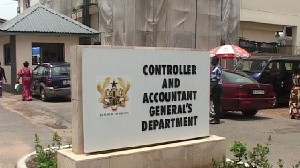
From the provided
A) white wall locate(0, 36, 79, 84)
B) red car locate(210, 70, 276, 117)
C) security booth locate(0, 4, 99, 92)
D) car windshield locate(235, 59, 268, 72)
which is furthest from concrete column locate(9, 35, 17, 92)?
red car locate(210, 70, 276, 117)

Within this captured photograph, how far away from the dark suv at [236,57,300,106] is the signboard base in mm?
8813

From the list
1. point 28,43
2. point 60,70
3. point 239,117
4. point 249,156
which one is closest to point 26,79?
point 60,70

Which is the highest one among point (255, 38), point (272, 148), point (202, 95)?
point (255, 38)

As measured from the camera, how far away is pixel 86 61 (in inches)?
189

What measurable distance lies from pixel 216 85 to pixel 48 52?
12813 mm

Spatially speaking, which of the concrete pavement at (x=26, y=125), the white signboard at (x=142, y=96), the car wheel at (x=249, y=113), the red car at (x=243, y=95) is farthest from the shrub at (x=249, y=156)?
the car wheel at (x=249, y=113)

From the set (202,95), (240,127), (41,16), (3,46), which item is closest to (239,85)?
(240,127)

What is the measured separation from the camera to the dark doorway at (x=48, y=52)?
20531 mm

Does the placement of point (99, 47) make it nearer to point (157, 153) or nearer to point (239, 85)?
point (157, 153)

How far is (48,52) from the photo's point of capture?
20.8m

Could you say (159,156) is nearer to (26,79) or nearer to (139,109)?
(139,109)

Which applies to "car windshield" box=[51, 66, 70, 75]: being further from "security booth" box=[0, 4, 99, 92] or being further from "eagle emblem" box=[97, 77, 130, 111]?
"eagle emblem" box=[97, 77, 130, 111]

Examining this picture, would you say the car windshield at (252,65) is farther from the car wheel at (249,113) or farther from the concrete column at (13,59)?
the concrete column at (13,59)

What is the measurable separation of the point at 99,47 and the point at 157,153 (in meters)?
1.63
